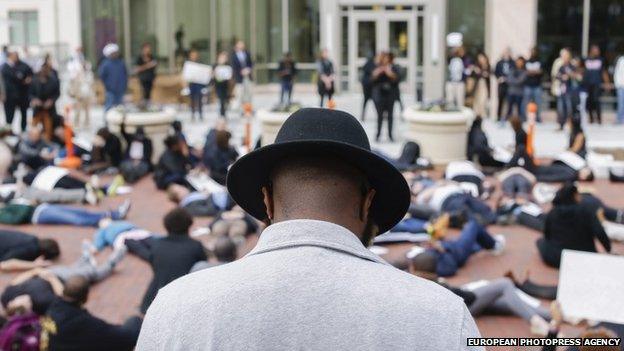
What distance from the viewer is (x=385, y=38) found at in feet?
90.3

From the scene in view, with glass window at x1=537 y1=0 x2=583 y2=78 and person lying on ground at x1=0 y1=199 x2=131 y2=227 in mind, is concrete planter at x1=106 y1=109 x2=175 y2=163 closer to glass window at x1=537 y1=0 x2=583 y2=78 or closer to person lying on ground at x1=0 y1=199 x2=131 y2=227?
person lying on ground at x1=0 y1=199 x2=131 y2=227

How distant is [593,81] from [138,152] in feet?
37.9

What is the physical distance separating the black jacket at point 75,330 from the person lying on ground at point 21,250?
130 inches

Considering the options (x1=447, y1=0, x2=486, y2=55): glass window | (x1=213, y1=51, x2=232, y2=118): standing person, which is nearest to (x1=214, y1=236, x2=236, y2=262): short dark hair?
(x1=213, y1=51, x2=232, y2=118): standing person

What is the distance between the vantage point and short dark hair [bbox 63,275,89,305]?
6.58 m

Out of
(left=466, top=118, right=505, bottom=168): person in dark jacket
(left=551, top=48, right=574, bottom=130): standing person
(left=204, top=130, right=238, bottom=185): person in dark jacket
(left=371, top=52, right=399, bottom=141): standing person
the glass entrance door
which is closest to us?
(left=204, top=130, right=238, bottom=185): person in dark jacket

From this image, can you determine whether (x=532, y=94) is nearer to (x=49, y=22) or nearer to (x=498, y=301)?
(x=498, y=301)

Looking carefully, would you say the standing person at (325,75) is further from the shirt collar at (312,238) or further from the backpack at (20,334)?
the shirt collar at (312,238)

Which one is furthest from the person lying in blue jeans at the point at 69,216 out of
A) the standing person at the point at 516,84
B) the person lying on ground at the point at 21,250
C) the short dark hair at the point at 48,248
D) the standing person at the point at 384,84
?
the standing person at the point at 516,84

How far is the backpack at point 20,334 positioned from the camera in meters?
6.70

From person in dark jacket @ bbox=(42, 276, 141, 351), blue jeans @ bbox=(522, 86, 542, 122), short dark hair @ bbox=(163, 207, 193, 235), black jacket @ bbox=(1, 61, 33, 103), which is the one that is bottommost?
person in dark jacket @ bbox=(42, 276, 141, 351)

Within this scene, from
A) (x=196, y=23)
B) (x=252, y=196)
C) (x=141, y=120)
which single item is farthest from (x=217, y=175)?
(x=196, y=23)

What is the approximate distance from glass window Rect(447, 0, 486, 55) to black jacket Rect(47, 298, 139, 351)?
2189 cm

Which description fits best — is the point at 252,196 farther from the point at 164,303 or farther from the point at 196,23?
the point at 196,23
